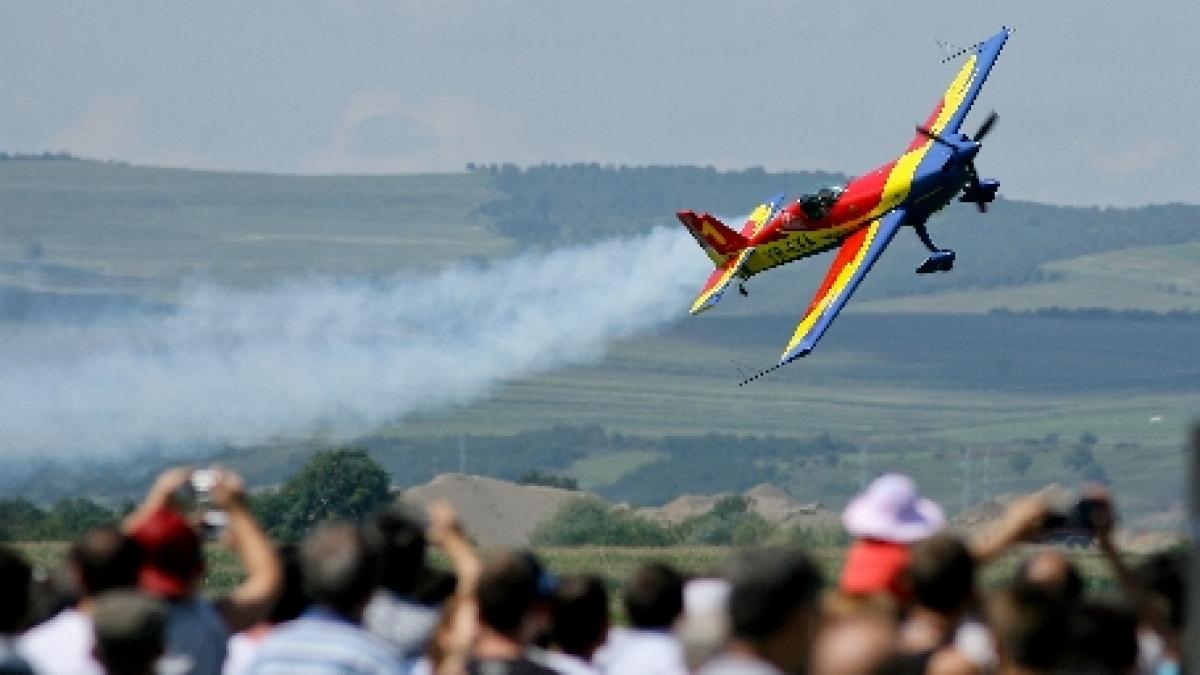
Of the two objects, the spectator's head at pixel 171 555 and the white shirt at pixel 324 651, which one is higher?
the spectator's head at pixel 171 555

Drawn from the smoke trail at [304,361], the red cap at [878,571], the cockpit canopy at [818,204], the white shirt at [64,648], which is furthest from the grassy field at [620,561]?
the white shirt at [64,648]

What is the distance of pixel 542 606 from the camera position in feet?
56.6

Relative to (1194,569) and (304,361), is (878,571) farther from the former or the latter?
(304,361)

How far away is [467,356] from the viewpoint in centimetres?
11750

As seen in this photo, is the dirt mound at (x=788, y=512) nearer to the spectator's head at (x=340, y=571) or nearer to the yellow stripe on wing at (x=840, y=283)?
the yellow stripe on wing at (x=840, y=283)

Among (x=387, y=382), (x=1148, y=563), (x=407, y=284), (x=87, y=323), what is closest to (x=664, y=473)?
(x=407, y=284)

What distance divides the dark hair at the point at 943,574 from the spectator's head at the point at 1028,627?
170 centimetres

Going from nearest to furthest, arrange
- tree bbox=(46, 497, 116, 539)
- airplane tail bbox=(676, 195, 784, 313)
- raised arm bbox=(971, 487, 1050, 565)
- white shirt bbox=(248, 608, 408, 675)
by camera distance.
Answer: white shirt bbox=(248, 608, 408, 675) < raised arm bbox=(971, 487, 1050, 565) < airplane tail bbox=(676, 195, 784, 313) < tree bbox=(46, 497, 116, 539)

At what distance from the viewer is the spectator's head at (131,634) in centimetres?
1375

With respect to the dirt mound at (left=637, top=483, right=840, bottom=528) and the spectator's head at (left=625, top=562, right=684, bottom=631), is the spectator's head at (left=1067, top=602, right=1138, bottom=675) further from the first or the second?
the dirt mound at (left=637, top=483, right=840, bottom=528)

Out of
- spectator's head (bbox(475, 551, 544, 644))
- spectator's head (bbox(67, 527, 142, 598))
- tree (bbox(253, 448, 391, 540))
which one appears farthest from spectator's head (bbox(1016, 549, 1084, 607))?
tree (bbox(253, 448, 391, 540))

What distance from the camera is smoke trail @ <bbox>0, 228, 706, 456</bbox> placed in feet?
343

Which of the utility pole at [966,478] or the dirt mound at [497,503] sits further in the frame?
the utility pole at [966,478]

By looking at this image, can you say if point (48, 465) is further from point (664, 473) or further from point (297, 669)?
point (297, 669)
